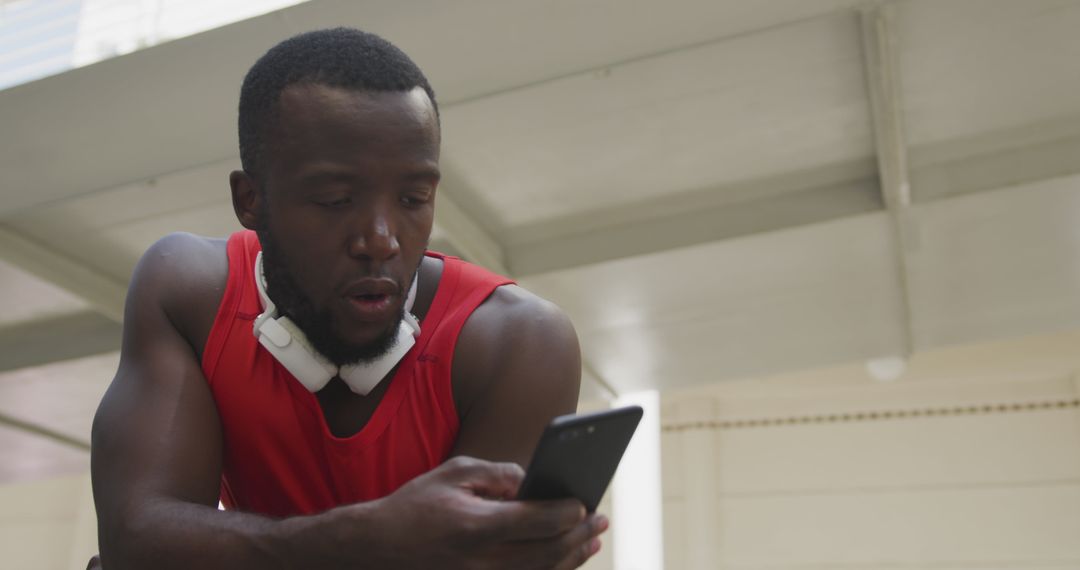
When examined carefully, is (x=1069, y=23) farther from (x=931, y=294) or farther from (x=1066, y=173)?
(x=931, y=294)

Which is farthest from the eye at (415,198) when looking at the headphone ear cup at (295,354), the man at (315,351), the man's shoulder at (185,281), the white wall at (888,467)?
the white wall at (888,467)

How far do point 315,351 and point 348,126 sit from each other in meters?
0.32

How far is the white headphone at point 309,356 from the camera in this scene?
5.12ft

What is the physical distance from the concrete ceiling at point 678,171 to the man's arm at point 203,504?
3.02m

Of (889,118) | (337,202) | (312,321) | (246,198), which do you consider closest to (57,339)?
(889,118)

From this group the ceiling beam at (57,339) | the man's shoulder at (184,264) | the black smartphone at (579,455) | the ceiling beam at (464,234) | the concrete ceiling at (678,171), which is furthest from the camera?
the ceiling beam at (57,339)

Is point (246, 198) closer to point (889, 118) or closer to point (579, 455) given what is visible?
point (579, 455)

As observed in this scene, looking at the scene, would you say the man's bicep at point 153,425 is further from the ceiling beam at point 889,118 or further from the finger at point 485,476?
the ceiling beam at point 889,118

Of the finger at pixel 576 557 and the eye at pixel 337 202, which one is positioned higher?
the eye at pixel 337 202

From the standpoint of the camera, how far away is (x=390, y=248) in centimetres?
143

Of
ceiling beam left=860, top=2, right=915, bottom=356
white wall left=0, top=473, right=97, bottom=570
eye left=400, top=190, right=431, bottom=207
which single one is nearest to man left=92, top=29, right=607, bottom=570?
eye left=400, top=190, right=431, bottom=207

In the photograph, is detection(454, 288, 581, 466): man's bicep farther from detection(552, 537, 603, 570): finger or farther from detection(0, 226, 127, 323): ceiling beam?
detection(0, 226, 127, 323): ceiling beam

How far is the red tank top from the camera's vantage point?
1.59 m

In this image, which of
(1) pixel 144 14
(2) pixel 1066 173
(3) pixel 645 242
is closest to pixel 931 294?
(2) pixel 1066 173
